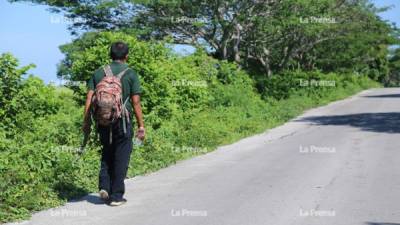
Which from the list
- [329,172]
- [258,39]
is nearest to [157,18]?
[258,39]

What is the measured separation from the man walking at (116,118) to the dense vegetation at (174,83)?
0.80 m

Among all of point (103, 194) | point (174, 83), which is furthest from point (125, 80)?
point (174, 83)

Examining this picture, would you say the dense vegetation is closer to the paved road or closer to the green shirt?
the paved road

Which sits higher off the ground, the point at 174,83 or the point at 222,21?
the point at 222,21

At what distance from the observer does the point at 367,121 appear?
67.2 ft

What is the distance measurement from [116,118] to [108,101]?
28 centimetres

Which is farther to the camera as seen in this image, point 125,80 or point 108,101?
point 125,80

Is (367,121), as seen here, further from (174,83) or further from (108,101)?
(108,101)

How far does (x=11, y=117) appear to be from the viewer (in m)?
11.6

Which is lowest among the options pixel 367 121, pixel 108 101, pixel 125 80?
pixel 367 121

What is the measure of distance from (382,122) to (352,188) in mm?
12077

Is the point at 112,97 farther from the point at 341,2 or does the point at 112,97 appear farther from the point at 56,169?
the point at 341,2

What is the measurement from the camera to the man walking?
704 centimetres

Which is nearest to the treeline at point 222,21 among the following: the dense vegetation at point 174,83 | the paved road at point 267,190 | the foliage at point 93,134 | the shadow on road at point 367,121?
the dense vegetation at point 174,83
